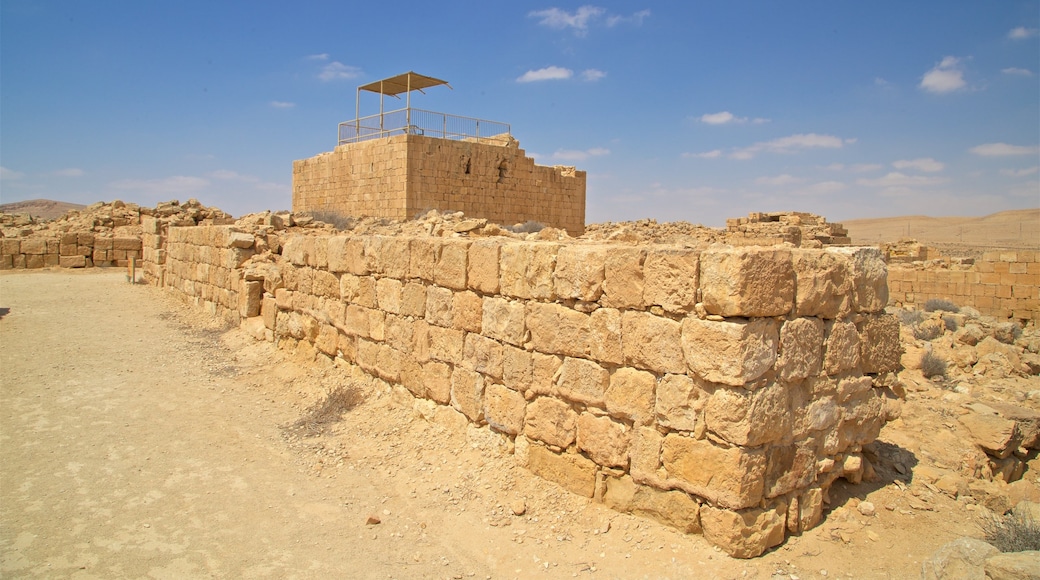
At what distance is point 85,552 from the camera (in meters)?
3.83

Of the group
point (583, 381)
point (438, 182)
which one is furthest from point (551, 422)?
point (438, 182)

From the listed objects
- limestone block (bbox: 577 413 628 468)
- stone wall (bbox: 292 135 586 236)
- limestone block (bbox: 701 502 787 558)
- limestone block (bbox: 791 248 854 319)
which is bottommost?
limestone block (bbox: 701 502 787 558)

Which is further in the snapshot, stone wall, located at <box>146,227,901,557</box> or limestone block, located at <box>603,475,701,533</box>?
limestone block, located at <box>603,475,701,533</box>

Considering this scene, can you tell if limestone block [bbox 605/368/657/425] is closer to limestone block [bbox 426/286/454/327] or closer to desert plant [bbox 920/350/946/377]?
limestone block [bbox 426/286/454/327]

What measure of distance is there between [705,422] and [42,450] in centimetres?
517

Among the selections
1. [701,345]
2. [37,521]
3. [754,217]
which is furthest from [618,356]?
[754,217]

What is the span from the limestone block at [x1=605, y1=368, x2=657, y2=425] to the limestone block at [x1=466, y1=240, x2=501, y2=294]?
4.35 ft

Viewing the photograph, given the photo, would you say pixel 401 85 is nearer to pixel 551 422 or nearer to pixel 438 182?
pixel 438 182

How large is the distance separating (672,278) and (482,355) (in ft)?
6.25

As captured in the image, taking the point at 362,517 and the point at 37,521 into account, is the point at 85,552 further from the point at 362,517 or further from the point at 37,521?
the point at 362,517

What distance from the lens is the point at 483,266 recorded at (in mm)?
5043

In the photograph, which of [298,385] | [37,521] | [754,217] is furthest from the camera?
[754,217]

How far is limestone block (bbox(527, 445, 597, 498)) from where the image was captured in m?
4.24

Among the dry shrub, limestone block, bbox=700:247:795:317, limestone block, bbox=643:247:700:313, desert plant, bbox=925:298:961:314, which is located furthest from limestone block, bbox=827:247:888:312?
desert plant, bbox=925:298:961:314
